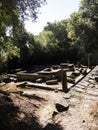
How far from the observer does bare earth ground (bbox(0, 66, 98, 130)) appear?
6.99 metres

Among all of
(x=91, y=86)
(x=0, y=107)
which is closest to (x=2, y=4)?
(x=0, y=107)

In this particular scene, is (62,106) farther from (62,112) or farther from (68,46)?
(68,46)

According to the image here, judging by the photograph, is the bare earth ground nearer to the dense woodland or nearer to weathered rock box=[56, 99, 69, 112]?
weathered rock box=[56, 99, 69, 112]

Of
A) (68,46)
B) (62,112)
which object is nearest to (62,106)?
(62,112)

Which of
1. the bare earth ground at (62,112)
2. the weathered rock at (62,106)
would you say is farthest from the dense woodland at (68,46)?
the weathered rock at (62,106)

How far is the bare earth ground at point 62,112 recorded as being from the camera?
6.99 metres

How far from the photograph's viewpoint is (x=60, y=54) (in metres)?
33.5

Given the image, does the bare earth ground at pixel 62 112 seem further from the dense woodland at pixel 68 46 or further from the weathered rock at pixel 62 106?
the dense woodland at pixel 68 46

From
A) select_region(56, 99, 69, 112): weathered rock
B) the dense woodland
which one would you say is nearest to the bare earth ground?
select_region(56, 99, 69, 112): weathered rock

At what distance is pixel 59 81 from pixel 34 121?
782 cm

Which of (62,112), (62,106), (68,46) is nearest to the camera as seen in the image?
(62,112)

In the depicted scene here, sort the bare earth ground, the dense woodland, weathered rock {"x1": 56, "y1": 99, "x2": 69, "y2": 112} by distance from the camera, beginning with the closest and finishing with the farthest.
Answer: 1. the bare earth ground
2. weathered rock {"x1": 56, "y1": 99, "x2": 69, "y2": 112}
3. the dense woodland

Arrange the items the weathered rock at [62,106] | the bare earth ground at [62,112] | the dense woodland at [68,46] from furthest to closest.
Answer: the dense woodland at [68,46] → the weathered rock at [62,106] → the bare earth ground at [62,112]

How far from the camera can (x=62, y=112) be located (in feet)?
26.8
